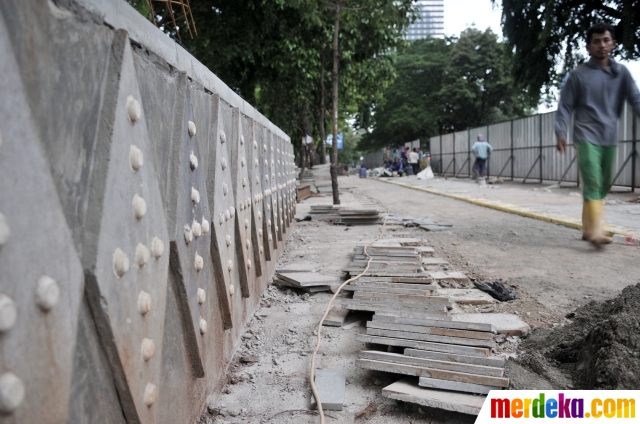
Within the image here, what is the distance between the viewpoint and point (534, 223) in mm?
7848

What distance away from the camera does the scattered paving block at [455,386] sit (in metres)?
2.14

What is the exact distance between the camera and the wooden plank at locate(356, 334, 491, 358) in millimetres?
2453

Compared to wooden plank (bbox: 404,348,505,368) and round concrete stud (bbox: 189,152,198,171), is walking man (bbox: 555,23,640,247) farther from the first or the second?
round concrete stud (bbox: 189,152,198,171)

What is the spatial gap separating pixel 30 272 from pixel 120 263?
13.3 inches

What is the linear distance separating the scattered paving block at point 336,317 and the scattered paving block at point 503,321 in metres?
0.68

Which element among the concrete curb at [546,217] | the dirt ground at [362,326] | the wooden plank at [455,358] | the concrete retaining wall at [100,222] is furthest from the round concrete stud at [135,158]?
the concrete curb at [546,217]

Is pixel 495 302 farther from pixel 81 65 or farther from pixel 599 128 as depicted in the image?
pixel 81 65

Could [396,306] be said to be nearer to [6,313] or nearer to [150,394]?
[150,394]

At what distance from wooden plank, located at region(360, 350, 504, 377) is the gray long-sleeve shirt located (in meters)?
3.88

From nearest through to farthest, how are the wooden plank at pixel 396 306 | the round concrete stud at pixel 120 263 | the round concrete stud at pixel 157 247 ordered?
Answer: 1. the round concrete stud at pixel 120 263
2. the round concrete stud at pixel 157 247
3. the wooden plank at pixel 396 306

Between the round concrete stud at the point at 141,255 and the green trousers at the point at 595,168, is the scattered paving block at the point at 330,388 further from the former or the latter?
the green trousers at the point at 595,168

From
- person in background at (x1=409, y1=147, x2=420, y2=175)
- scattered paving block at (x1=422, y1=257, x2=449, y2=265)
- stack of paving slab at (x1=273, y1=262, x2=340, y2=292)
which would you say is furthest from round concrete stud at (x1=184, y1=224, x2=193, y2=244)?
person in background at (x1=409, y1=147, x2=420, y2=175)

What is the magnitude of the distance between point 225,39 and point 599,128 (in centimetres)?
1194

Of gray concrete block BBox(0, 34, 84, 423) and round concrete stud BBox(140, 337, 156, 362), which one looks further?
round concrete stud BBox(140, 337, 156, 362)
